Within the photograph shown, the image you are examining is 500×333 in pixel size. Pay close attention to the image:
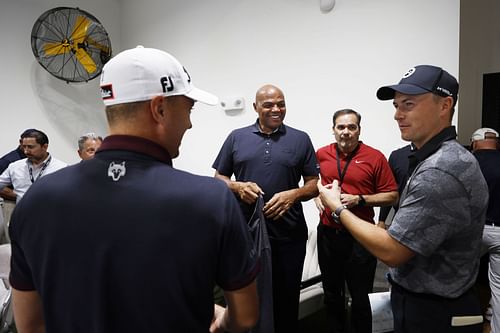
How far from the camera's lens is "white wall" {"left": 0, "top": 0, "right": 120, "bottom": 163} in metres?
4.15

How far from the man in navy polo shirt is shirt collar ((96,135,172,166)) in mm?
1275

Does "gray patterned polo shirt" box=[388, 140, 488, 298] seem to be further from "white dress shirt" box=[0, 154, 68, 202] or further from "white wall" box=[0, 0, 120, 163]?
"white wall" box=[0, 0, 120, 163]

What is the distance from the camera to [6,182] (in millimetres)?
3689

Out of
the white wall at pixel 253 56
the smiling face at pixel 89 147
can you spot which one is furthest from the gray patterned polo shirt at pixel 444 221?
the smiling face at pixel 89 147

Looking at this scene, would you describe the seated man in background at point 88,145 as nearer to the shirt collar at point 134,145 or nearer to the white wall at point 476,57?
the shirt collar at point 134,145

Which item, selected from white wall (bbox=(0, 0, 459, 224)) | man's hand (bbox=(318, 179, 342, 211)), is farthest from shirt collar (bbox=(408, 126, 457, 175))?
white wall (bbox=(0, 0, 459, 224))

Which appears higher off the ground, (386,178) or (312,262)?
(386,178)

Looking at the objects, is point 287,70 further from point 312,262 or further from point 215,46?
point 312,262

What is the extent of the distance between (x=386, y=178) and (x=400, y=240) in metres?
1.43

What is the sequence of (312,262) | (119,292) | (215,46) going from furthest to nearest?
1. (215,46)
2. (312,262)
3. (119,292)

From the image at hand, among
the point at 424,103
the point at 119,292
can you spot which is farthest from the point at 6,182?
the point at 424,103

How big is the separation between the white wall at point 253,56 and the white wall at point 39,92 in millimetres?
11

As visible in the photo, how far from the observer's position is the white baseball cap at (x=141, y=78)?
78 centimetres

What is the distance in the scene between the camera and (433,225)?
1.07 meters
